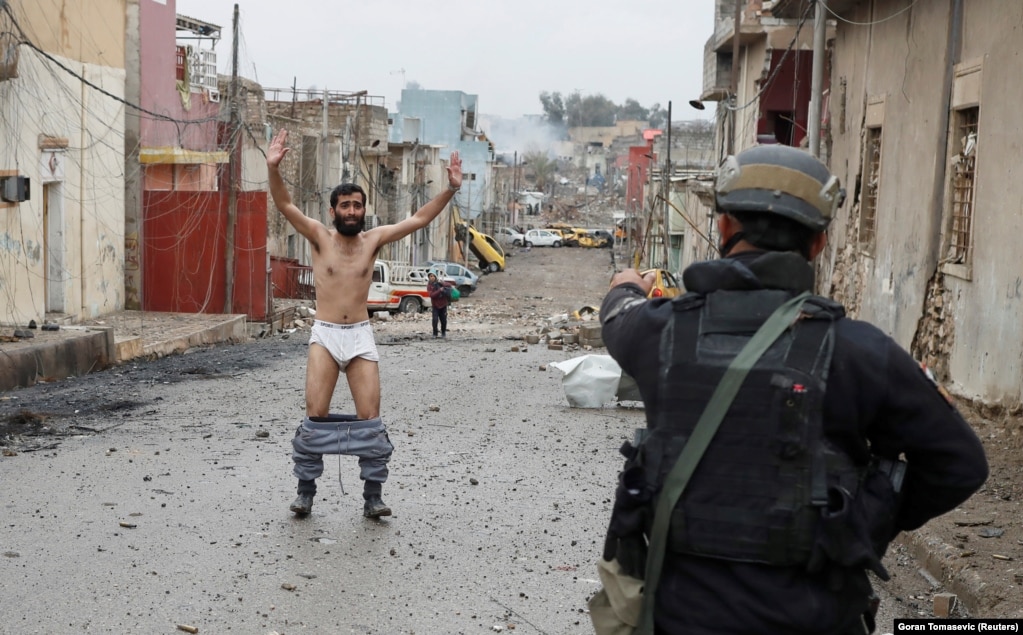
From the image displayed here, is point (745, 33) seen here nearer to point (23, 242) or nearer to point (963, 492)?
point (23, 242)

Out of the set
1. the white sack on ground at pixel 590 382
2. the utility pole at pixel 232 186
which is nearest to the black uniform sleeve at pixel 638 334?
the white sack on ground at pixel 590 382

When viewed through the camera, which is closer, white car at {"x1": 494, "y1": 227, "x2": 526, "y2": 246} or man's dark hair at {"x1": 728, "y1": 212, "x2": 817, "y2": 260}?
man's dark hair at {"x1": 728, "y1": 212, "x2": 817, "y2": 260}

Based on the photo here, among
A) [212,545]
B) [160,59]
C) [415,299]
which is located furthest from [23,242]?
[415,299]

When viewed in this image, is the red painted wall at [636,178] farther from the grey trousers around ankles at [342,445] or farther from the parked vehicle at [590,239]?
the grey trousers around ankles at [342,445]

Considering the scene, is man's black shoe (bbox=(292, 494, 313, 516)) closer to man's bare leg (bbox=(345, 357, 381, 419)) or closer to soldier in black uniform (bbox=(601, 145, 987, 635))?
man's bare leg (bbox=(345, 357, 381, 419))

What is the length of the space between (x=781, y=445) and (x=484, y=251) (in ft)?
214

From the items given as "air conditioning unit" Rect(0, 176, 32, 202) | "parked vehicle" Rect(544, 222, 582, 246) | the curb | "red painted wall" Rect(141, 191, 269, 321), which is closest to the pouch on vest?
the curb

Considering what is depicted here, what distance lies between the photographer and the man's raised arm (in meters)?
6.97

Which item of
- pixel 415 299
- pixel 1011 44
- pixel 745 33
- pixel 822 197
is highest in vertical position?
A: pixel 745 33

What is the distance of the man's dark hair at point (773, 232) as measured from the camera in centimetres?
282

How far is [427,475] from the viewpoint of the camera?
8.66m

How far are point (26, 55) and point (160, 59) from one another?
913cm

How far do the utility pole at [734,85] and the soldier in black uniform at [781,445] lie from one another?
2244cm

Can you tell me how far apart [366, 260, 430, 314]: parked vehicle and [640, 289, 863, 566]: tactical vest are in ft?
122
